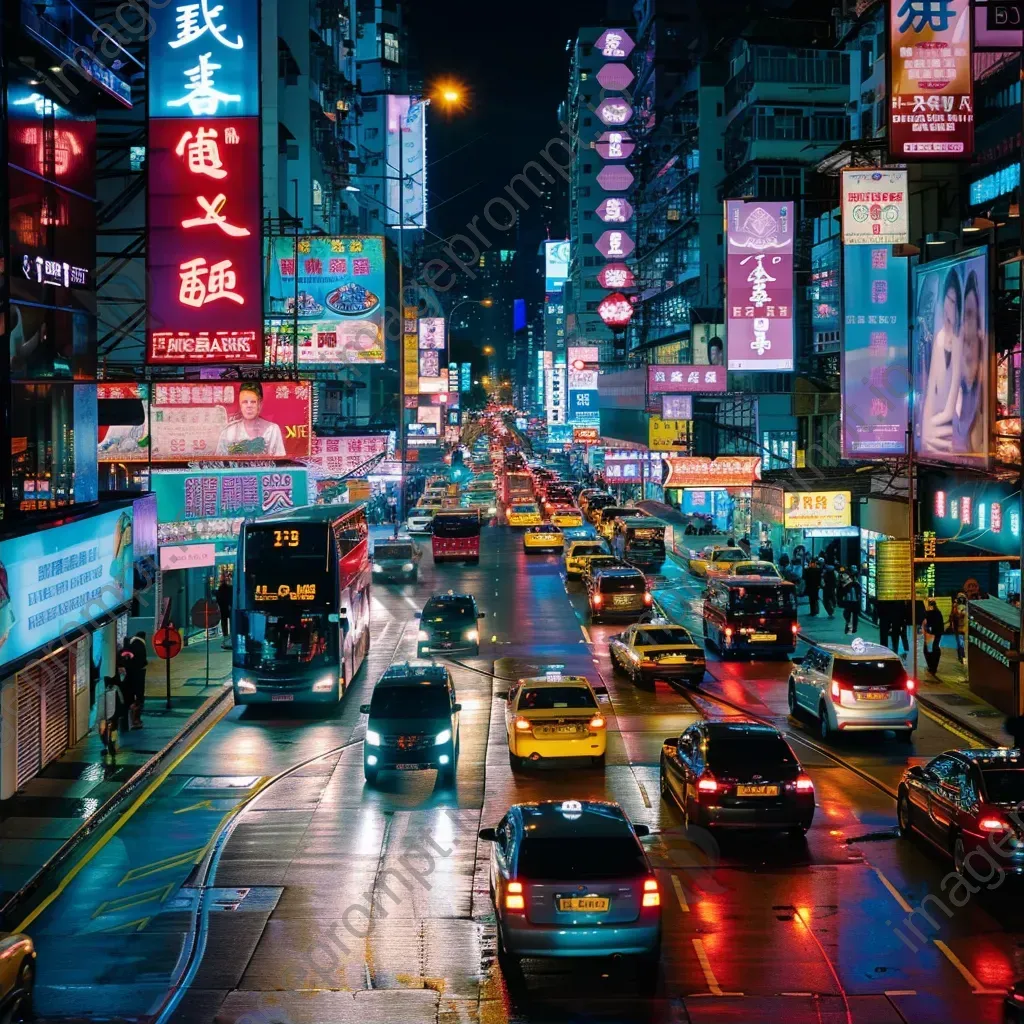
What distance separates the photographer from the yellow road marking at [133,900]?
16.2 metres

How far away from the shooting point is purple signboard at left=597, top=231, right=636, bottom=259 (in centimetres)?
11481

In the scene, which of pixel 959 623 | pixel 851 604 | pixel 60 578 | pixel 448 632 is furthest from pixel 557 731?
pixel 851 604

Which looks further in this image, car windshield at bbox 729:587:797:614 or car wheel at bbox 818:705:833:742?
car windshield at bbox 729:587:797:614

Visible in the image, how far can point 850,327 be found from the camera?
1567 inches

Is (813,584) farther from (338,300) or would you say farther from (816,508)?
(338,300)

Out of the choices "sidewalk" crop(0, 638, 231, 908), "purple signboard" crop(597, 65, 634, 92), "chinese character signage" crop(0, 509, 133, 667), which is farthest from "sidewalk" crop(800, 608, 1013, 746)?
"purple signboard" crop(597, 65, 634, 92)

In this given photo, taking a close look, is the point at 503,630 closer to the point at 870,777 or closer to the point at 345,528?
the point at 345,528

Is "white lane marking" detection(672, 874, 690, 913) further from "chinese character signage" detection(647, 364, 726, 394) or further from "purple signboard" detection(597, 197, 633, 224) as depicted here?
"purple signboard" detection(597, 197, 633, 224)

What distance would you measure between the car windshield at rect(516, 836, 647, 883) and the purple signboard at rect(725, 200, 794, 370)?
115 feet

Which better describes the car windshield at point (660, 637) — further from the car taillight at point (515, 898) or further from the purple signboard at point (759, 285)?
the car taillight at point (515, 898)

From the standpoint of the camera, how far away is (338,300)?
52.1 metres

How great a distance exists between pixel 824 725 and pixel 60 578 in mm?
13481

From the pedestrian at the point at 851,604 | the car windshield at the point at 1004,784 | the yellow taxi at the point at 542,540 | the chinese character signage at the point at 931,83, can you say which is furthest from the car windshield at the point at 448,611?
the yellow taxi at the point at 542,540

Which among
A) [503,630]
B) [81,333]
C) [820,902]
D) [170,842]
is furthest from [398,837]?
[503,630]
